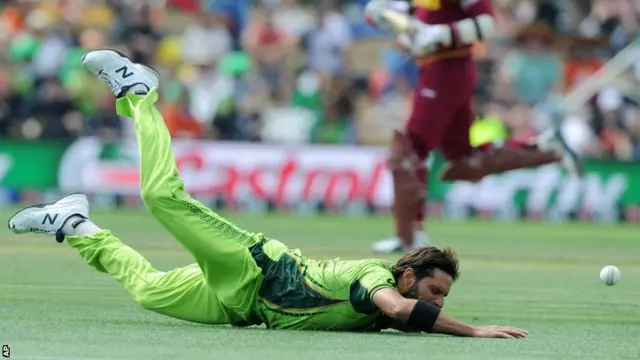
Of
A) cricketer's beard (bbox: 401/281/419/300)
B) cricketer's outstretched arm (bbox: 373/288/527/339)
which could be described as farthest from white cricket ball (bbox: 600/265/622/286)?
cricketer's beard (bbox: 401/281/419/300)

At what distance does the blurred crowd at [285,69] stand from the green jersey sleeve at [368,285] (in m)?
14.6

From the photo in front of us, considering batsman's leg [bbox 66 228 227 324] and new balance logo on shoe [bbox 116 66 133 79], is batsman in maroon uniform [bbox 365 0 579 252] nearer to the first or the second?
new balance logo on shoe [bbox 116 66 133 79]

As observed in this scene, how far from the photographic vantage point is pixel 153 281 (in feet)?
27.9

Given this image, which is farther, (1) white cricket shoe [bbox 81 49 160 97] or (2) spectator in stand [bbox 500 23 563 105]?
(2) spectator in stand [bbox 500 23 563 105]

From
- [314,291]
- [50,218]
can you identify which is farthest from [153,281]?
[314,291]

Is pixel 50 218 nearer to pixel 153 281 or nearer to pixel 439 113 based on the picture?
pixel 153 281

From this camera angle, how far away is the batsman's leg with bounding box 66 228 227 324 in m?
8.43

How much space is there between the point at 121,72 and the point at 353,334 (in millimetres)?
2248

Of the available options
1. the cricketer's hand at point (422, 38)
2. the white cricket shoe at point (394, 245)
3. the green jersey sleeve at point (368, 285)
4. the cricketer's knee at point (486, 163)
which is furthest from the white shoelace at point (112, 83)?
the cricketer's knee at point (486, 163)

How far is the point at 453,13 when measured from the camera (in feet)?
46.1

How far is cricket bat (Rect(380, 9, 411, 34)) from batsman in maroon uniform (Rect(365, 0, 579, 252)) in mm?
34

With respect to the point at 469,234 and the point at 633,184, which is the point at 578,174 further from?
the point at 633,184

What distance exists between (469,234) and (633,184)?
4.21m

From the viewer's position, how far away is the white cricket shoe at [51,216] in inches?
347
